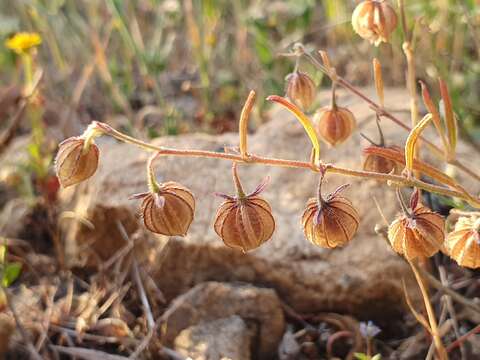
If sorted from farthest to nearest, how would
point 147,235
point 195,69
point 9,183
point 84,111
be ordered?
point 195,69 < point 84,111 < point 9,183 < point 147,235

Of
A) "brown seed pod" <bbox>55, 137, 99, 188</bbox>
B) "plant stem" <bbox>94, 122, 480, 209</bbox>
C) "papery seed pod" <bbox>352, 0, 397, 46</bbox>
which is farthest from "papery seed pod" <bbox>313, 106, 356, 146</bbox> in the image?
"brown seed pod" <bbox>55, 137, 99, 188</bbox>

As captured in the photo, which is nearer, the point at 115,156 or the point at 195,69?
the point at 115,156

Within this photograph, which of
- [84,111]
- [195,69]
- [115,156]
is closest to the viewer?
[115,156]

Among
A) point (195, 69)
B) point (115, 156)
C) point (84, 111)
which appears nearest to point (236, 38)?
point (195, 69)

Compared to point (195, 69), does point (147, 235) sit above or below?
below

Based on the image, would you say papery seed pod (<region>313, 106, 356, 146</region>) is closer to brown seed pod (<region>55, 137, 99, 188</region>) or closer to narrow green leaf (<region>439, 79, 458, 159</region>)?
narrow green leaf (<region>439, 79, 458, 159</region>)

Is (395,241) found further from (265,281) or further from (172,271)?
(172,271)
